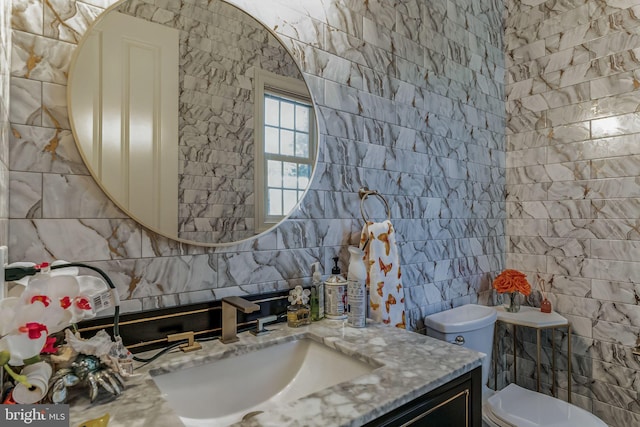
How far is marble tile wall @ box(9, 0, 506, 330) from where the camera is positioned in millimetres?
914

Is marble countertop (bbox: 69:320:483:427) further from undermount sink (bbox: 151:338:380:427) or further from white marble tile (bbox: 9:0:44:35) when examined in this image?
white marble tile (bbox: 9:0:44:35)

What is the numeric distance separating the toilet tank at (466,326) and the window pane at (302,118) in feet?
3.64

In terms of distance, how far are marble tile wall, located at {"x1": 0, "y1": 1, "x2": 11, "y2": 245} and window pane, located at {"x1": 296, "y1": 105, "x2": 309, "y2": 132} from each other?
837 millimetres

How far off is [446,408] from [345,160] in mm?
975

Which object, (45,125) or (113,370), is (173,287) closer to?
(113,370)

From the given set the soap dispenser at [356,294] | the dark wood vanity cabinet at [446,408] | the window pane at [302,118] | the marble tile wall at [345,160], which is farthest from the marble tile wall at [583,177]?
the window pane at [302,118]

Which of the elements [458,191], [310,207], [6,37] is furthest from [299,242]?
[458,191]

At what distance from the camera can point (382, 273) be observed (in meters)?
1.51

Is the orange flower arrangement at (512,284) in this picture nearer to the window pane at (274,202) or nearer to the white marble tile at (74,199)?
the window pane at (274,202)

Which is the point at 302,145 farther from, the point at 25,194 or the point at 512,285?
the point at 512,285

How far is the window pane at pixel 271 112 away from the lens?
1297 mm

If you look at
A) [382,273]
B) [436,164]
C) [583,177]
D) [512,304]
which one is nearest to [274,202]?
[382,273]

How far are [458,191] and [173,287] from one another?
1.62 m

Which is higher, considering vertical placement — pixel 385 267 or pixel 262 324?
pixel 385 267
